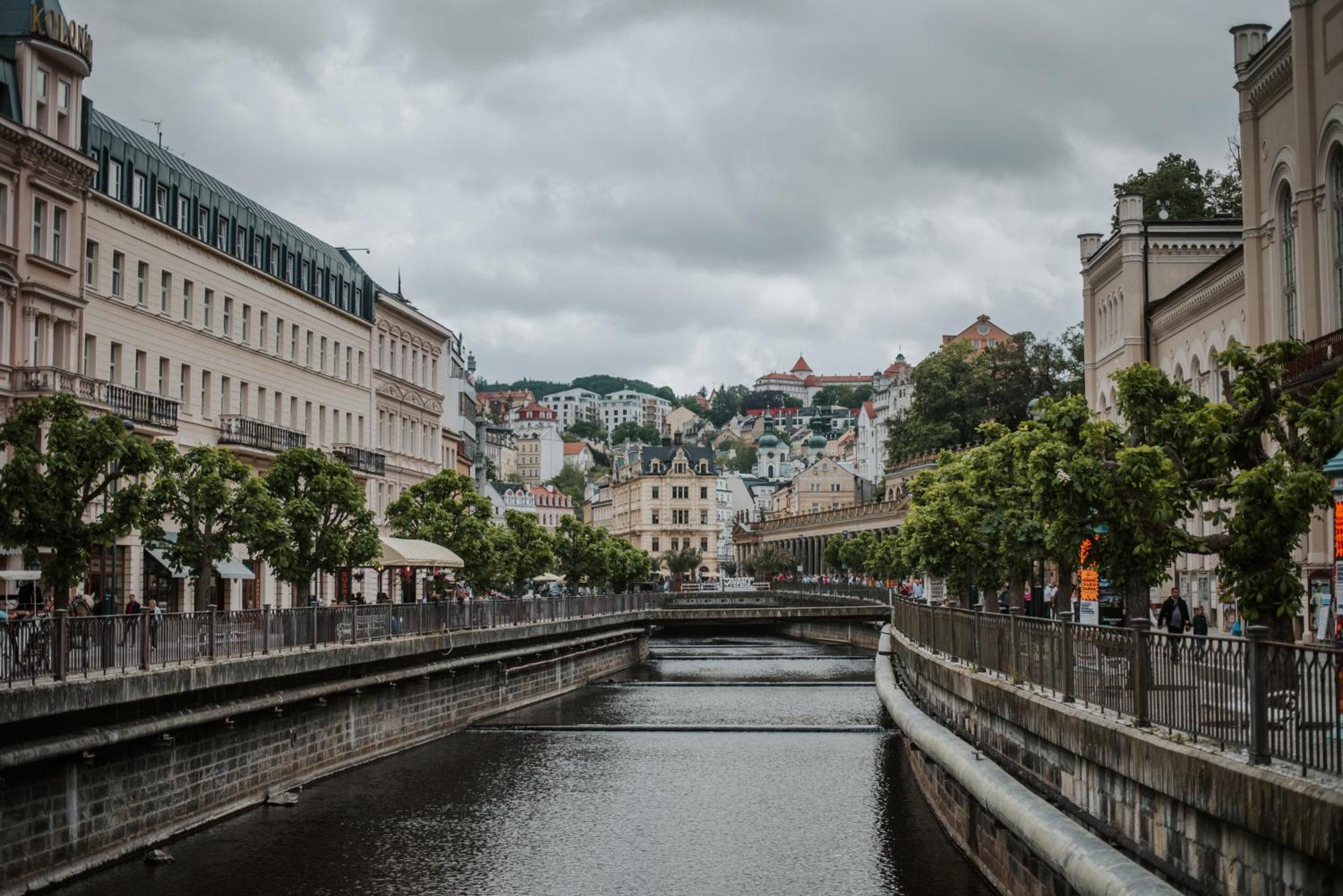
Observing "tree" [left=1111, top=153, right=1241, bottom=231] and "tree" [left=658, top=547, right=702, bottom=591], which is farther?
"tree" [left=658, top=547, right=702, bottom=591]

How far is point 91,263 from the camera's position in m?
44.7

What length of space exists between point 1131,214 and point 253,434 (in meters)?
32.6

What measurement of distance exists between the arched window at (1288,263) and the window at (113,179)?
32.6m

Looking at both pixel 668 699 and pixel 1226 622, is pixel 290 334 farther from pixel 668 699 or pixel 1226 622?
pixel 1226 622

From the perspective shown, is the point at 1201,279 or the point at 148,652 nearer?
the point at 148,652

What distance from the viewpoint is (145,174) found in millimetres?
48250

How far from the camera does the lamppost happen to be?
882 inches

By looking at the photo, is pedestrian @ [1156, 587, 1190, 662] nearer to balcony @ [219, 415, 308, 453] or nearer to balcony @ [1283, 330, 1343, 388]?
balcony @ [1283, 330, 1343, 388]

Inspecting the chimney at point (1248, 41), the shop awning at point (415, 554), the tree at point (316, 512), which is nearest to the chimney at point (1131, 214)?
the chimney at point (1248, 41)

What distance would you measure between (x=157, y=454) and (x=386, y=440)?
1572 inches

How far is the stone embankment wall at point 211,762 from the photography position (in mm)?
19734

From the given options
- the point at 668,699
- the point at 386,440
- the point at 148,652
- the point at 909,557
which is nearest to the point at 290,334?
the point at 386,440

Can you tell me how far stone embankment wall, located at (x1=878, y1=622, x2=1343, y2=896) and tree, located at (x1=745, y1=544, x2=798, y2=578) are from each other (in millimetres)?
130088

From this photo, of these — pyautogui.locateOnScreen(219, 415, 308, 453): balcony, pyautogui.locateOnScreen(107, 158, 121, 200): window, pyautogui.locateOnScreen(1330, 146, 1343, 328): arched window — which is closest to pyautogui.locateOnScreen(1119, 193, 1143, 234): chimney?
pyautogui.locateOnScreen(1330, 146, 1343, 328): arched window
